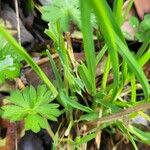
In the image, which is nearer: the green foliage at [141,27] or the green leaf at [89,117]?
the green leaf at [89,117]

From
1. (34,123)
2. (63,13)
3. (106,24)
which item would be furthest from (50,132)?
(106,24)

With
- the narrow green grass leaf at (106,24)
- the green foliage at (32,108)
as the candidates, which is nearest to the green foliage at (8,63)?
the green foliage at (32,108)

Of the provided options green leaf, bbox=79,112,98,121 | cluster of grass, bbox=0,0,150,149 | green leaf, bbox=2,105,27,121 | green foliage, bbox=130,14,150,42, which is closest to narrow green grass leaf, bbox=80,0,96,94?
cluster of grass, bbox=0,0,150,149

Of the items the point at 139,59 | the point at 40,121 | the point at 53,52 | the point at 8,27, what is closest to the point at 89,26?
the point at 139,59

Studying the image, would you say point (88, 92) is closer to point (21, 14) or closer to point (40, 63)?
point (40, 63)

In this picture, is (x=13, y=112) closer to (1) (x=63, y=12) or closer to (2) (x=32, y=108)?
(2) (x=32, y=108)

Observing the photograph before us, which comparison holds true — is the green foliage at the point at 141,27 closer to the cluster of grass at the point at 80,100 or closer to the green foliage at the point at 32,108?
the cluster of grass at the point at 80,100
